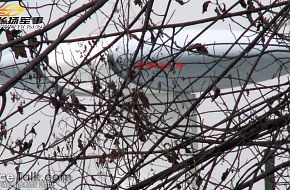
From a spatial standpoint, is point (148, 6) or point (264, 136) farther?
point (264, 136)

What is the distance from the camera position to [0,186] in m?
7.86

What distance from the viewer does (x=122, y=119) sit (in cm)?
348

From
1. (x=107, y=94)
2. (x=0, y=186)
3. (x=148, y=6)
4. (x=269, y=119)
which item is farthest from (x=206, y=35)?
(x=0, y=186)

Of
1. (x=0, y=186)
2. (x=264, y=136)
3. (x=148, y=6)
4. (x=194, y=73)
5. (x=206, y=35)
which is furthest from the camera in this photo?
(x=0, y=186)

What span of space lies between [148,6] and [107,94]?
124 centimetres

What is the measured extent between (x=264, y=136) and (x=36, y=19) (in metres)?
1.48

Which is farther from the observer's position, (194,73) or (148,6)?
(194,73)

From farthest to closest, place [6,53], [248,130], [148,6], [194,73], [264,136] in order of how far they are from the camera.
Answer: [6,53]
[194,73]
[264,136]
[248,130]
[148,6]

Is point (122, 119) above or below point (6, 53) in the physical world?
below

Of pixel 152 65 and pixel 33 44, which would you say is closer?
pixel 33 44

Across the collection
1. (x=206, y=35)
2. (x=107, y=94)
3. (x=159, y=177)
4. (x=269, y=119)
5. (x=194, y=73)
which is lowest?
(x=159, y=177)

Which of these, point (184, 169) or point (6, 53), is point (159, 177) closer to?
point (184, 169)

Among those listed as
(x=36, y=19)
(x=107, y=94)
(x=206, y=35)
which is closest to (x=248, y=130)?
(x=107, y=94)

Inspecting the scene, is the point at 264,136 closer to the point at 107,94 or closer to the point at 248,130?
the point at 248,130
